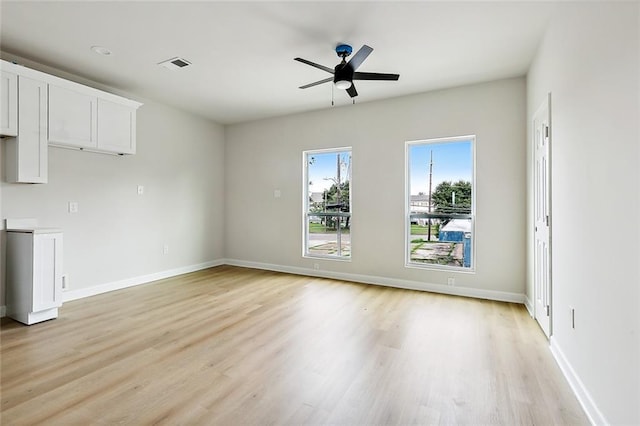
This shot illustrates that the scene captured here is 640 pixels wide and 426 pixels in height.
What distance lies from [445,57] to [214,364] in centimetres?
377

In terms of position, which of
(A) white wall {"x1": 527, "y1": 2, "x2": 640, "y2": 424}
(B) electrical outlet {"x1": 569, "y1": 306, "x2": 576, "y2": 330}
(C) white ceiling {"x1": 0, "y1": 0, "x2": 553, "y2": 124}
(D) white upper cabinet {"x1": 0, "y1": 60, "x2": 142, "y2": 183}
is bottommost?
(B) electrical outlet {"x1": 569, "y1": 306, "x2": 576, "y2": 330}

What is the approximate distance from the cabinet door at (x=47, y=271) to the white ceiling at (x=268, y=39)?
2.03m

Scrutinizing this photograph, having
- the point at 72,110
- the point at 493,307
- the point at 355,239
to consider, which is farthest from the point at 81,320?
the point at 493,307

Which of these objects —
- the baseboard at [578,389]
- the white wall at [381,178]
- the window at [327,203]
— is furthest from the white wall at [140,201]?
the baseboard at [578,389]

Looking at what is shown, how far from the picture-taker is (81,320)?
3.33 meters

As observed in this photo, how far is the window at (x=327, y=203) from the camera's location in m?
5.37

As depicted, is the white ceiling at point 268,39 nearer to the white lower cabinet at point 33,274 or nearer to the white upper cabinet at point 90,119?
the white upper cabinet at point 90,119

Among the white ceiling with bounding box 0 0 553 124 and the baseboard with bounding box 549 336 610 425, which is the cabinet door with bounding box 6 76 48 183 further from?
the baseboard with bounding box 549 336 610 425

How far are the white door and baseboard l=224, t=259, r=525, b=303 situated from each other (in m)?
0.74

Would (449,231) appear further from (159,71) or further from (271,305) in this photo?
(159,71)

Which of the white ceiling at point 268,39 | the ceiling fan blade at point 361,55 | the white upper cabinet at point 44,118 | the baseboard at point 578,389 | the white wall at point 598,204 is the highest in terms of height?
the white ceiling at point 268,39

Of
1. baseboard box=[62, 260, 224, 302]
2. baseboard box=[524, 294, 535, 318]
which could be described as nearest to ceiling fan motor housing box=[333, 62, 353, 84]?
baseboard box=[524, 294, 535, 318]

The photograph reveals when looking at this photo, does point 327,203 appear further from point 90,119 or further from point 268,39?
point 90,119

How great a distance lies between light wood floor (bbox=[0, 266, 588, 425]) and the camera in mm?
1852
